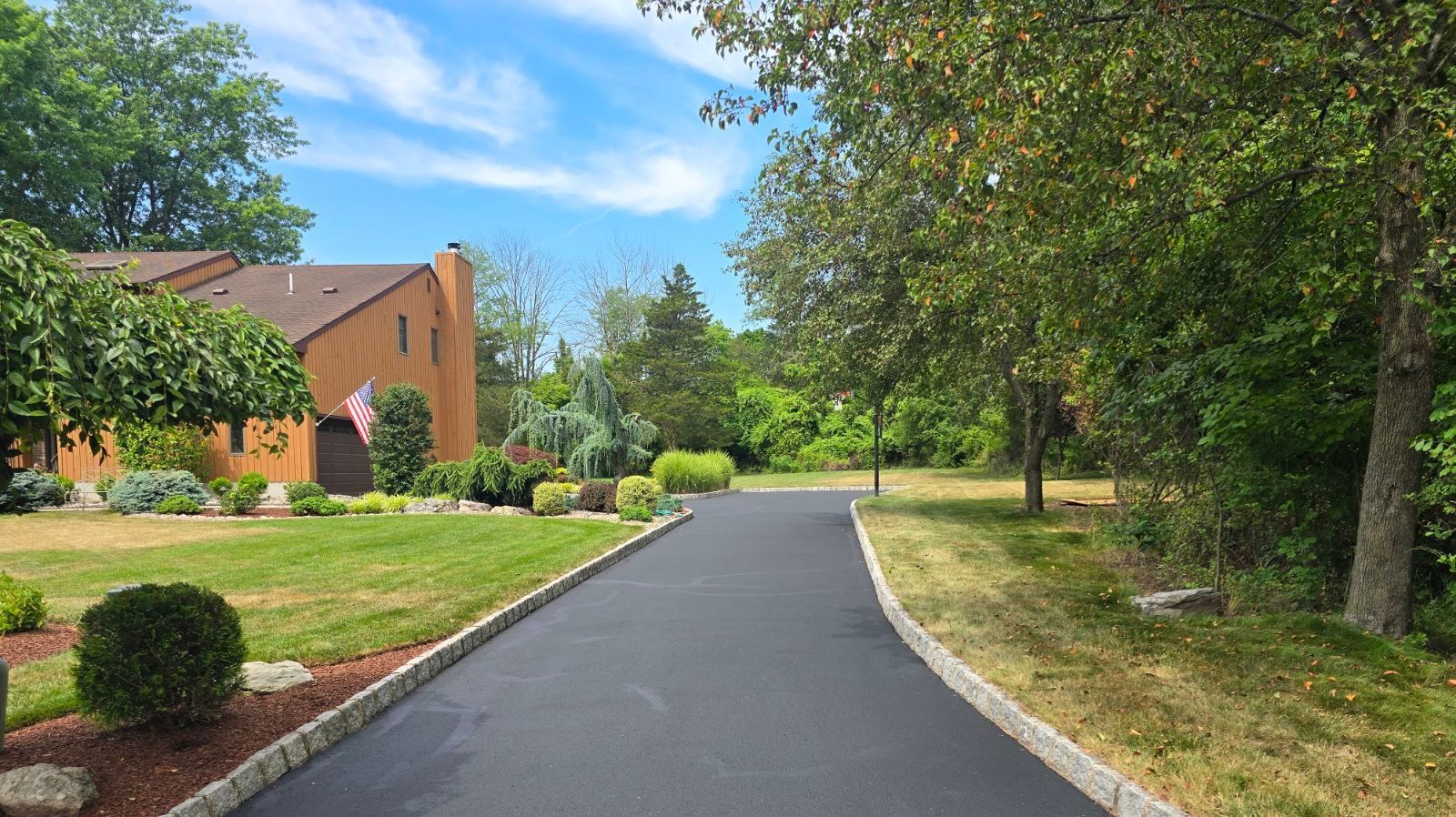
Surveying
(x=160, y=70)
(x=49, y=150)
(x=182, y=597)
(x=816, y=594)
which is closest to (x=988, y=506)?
(x=816, y=594)

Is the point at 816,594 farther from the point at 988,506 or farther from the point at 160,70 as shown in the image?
the point at 160,70

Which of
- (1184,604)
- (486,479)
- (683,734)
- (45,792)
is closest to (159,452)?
(486,479)

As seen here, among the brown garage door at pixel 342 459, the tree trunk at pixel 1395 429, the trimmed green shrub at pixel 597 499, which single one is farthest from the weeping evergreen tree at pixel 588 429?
the tree trunk at pixel 1395 429

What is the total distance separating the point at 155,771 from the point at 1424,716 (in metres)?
7.11

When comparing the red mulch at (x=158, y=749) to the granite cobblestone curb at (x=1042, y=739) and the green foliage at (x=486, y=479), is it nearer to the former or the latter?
the granite cobblestone curb at (x=1042, y=739)

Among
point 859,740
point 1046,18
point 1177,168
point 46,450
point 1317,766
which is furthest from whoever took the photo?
point 46,450

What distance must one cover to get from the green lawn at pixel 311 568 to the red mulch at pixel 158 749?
2.18 feet

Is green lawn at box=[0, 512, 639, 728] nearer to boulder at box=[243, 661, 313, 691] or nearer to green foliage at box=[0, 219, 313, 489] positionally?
boulder at box=[243, 661, 313, 691]

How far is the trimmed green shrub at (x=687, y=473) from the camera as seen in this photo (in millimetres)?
27328

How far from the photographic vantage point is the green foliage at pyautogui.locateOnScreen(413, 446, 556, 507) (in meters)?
19.9

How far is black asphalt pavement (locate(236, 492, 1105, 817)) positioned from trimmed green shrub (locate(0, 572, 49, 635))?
13.6 ft

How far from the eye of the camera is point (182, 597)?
4.52 metres

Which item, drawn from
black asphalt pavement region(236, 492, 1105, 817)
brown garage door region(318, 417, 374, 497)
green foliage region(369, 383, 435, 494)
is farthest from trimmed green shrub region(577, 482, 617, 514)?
black asphalt pavement region(236, 492, 1105, 817)

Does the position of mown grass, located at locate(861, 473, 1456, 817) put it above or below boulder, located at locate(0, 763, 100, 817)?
below
